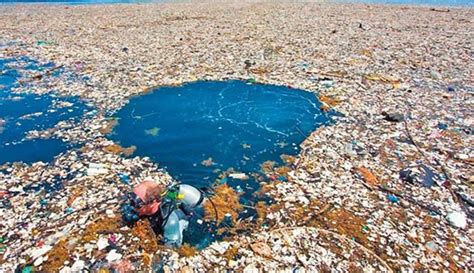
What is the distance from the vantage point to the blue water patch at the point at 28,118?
664 cm

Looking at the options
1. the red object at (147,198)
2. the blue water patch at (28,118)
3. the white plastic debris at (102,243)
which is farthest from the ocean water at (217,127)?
the blue water patch at (28,118)

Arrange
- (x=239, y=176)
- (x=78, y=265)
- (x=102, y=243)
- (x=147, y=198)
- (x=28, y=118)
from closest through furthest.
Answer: (x=78, y=265)
(x=102, y=243)
(x=147, y=198)
(x=239, y=176)
(x=28, y=118)

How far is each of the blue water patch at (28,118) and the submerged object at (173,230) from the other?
3.43 metres

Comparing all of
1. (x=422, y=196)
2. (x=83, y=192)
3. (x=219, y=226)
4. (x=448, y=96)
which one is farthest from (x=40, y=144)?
(x=448, y=96)

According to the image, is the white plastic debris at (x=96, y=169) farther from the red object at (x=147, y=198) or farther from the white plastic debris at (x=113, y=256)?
the white plastic debris at (x=113, y=256)

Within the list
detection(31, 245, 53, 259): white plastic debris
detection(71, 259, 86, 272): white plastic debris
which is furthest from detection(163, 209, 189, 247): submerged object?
detection(31, 245, 53, 259): white plastic debris

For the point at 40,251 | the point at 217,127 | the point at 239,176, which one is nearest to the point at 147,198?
the point at 40,251

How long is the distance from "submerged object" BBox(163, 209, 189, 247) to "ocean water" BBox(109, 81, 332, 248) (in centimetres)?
17

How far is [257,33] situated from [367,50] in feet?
21.3

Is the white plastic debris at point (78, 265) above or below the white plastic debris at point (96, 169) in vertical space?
below

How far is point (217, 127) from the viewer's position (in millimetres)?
7754

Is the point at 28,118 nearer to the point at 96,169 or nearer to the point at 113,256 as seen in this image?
the point at 96,169

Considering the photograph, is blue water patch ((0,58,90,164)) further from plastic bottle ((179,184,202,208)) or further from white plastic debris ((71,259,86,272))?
plastic bottle ((179,184,202,208))

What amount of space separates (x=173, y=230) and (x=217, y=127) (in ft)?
11.9
